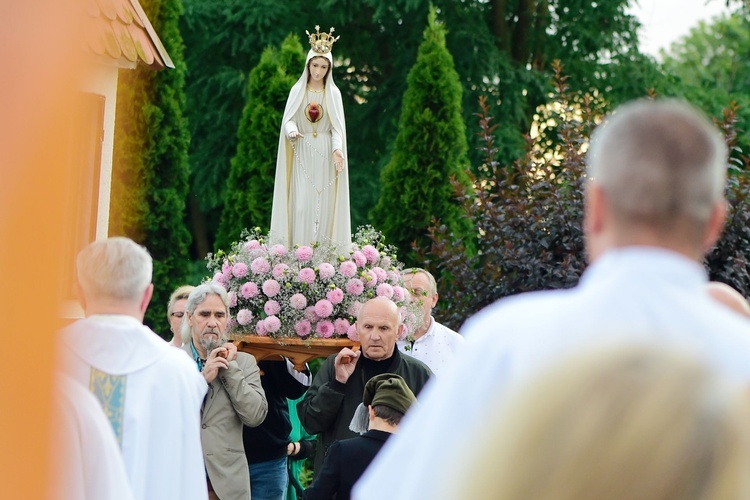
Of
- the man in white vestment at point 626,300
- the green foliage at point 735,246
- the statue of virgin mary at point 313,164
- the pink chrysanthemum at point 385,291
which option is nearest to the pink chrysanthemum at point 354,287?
the pink chrysanthemum at point 385,291

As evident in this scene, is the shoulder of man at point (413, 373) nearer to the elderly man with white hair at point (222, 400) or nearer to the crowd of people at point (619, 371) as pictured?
the elderly man with white hair at point (222, 400)

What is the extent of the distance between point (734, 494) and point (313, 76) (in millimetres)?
6377

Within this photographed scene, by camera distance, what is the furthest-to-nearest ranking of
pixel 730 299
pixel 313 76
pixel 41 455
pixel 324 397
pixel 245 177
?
pixel 245 177, pixel 313 76, pixel 324 397, pixel 730 299, pixel 41 455

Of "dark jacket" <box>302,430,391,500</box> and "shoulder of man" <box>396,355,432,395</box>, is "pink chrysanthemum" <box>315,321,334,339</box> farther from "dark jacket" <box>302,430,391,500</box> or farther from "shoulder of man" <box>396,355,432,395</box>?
"dark jacket" <box>302,430,391,500</box>

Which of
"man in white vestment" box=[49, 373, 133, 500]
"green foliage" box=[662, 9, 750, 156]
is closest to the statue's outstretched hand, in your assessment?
"man in white vestment" box=[49, 373, 133, 500]

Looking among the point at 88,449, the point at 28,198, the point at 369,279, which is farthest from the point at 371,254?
the point at 28,198

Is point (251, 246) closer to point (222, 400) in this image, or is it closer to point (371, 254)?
point (371, 254)

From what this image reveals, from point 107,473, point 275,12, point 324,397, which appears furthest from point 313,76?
point 275,12

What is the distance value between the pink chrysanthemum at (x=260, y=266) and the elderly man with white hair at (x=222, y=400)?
113 cm

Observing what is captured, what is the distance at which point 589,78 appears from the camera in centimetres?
1823

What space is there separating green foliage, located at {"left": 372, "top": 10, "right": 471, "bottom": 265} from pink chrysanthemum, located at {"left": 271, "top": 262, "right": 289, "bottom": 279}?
227 inches

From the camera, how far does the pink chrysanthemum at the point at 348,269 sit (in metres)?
7.07

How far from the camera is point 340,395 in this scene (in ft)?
19.0

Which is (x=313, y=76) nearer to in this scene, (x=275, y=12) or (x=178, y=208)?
(x=178, y=208)
